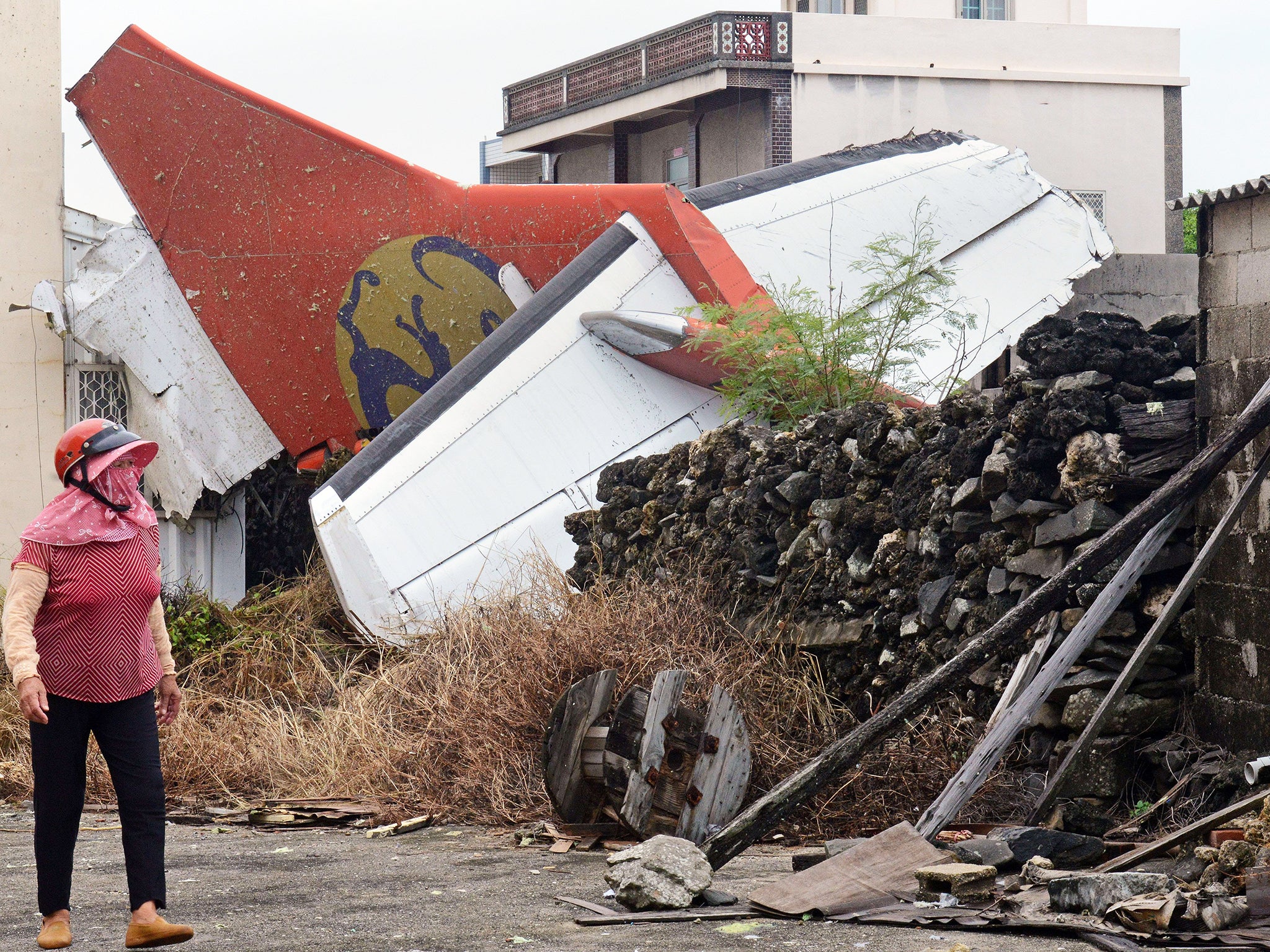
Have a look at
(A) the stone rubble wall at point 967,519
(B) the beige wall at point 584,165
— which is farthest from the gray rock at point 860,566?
(B) the beige wall at point 584,165

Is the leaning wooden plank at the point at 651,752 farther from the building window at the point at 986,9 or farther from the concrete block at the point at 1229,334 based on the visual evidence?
the building window at the point at 986,9

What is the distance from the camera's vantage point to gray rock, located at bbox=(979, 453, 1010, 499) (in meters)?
6.07

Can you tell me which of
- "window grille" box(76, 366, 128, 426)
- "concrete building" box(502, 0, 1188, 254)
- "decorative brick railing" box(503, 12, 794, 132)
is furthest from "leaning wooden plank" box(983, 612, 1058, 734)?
"decorative brick railing" box(503, 12, 794, 132)

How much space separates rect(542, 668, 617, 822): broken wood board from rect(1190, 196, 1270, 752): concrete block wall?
2.43 meters

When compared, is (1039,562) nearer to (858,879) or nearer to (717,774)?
(717,774)

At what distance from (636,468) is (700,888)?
212 inches

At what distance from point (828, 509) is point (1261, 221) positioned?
2.70 metres

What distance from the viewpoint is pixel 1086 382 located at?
5.75 metres

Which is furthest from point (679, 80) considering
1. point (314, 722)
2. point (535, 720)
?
point (535, 720)

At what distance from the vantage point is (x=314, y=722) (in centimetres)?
884

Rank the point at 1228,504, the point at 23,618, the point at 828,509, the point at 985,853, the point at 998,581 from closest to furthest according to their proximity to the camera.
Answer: the point at 23,618 < the point at 985,853 < the point at 1228,504 < the point at 998,581 < the point at 828,509

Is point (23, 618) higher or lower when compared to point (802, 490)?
lower

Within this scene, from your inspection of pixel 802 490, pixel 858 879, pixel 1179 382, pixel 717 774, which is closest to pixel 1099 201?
pixel 802 490

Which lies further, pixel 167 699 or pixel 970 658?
pixel 970 658
